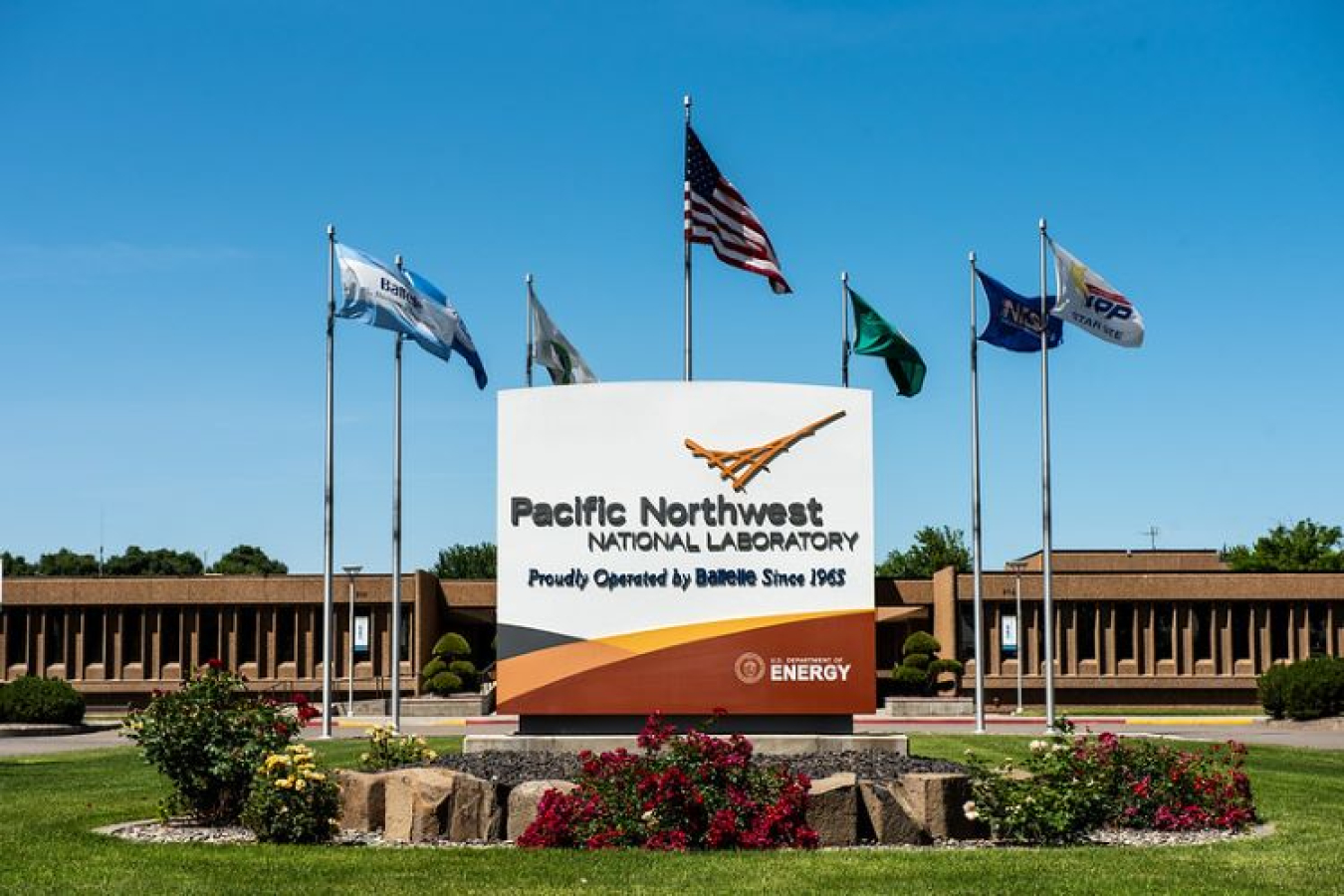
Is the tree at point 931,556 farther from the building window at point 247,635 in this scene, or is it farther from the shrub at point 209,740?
the shrub at point 209,740

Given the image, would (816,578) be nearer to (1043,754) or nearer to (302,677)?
(1043,754)

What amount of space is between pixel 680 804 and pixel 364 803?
11.6 ft

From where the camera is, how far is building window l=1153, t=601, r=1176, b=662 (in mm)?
60219

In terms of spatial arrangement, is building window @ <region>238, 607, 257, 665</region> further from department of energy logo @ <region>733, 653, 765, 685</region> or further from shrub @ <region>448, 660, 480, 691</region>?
department of energy logo @ <region>733, 653, 765, 685</region>

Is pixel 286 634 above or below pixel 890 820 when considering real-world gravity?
above

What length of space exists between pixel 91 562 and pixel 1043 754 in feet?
447

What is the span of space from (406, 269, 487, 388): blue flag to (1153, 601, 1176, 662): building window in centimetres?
3485

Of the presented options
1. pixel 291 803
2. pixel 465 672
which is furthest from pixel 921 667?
pixel 291 803

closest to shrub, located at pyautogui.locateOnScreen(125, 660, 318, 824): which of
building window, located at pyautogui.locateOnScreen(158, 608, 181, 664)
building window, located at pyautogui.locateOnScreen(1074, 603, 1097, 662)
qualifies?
building window, located at pyautogui.locateOnScreen(158, 608, 181, 664)

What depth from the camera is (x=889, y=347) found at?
91.2 feet

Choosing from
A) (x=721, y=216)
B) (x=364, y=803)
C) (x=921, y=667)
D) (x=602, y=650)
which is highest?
(x=721, y=216)

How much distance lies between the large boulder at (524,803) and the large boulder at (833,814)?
2320 millimetres

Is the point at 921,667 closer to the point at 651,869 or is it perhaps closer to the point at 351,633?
the point at 351,633

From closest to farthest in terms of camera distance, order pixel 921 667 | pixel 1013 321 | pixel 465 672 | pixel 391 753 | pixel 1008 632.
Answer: pixel 391 753 → pixel 1013 321 → pixel 465 672 → pixel 1008 632 → pixel 921 667
